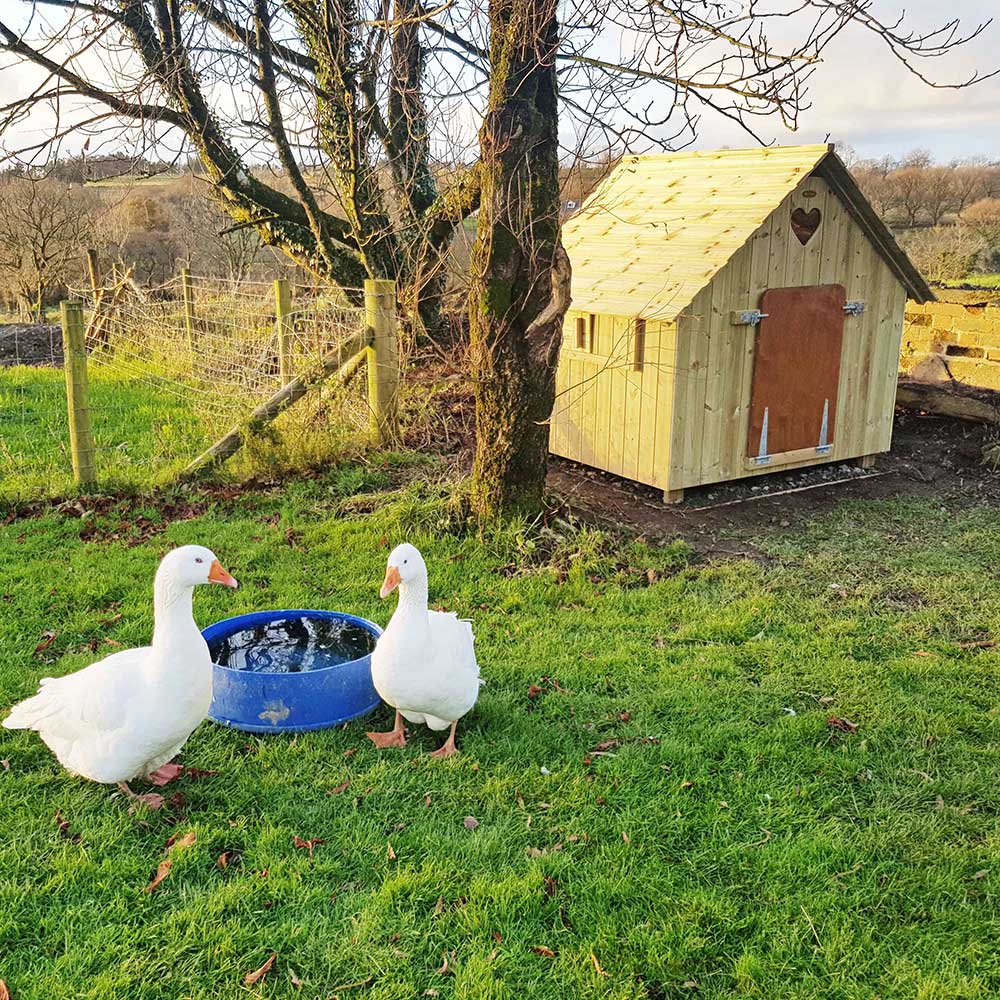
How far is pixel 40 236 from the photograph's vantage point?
19766mm

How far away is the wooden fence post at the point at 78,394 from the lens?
753 centimetres

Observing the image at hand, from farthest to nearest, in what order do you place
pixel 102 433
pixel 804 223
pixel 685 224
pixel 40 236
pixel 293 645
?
pixel 40 236 → pixel 102 433 → pixel 685 224 → pixel 804 223 → pixel 293 645

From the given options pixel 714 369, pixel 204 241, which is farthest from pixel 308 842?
pixel 204 241

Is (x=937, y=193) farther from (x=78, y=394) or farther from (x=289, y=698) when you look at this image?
(x=289, y=698)

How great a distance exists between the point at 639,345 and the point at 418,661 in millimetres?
4688

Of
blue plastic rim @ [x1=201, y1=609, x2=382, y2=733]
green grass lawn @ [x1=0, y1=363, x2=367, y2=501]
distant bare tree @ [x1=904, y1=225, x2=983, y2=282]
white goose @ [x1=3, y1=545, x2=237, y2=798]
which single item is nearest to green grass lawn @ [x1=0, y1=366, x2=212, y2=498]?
green grass lawn @ [x1=0, y1=363, x2=367, y2=501]

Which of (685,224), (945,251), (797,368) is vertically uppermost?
(945,251)

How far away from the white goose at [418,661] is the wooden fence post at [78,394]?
15.4 feet

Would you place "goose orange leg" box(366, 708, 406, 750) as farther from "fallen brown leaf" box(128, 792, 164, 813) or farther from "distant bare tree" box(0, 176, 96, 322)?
"distant bare tree" box(0, 176, 96, 322)

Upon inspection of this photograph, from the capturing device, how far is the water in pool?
4684mm

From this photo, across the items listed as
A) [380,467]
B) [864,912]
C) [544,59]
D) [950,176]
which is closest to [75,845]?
[864,912]

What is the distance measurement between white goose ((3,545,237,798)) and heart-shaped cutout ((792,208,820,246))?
6.37 meters

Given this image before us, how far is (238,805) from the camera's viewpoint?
Answer: 376 centimetres

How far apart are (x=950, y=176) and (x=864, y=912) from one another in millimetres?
19572
